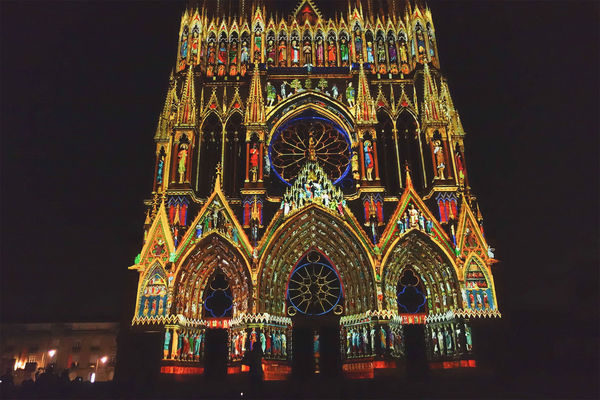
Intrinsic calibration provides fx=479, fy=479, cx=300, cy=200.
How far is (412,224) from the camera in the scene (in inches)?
918

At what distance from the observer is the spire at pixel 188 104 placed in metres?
26.6

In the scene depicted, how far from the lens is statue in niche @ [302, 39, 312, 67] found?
29.5 meters

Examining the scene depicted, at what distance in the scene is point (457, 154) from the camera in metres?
26.6

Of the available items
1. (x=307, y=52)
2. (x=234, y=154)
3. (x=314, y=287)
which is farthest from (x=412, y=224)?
(x=307, y=52)

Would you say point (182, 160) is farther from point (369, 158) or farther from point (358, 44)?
point (358, 44)

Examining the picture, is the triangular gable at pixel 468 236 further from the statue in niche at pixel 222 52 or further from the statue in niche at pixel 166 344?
the statue in niche at pixel 222 52

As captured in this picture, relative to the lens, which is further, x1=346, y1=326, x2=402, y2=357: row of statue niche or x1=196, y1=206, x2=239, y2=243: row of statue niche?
x1=196, y1=206, x2=239, y2=243: row of statue niche

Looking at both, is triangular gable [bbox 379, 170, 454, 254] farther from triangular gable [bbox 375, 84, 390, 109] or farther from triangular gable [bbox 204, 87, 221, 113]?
triangular gable [bbox 204, 87, 221, 113]

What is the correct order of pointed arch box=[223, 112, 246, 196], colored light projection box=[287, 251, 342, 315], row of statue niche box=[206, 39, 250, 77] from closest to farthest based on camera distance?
colored light projection box=[287, 251, 342, 315], pointed arch box=[223, 112, 246, 196], row of statue niche box=[206, 39, 250, 77]

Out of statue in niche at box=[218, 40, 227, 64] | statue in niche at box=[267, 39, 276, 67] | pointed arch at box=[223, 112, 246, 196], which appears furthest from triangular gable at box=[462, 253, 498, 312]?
statue in niche at box=[218, 40, 227, 64]

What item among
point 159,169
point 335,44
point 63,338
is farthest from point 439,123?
point 63,338

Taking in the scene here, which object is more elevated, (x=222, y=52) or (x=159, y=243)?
(x=222, y=52)

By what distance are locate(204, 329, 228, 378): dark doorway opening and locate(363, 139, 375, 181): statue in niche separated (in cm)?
1084

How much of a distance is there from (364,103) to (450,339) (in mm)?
13400
